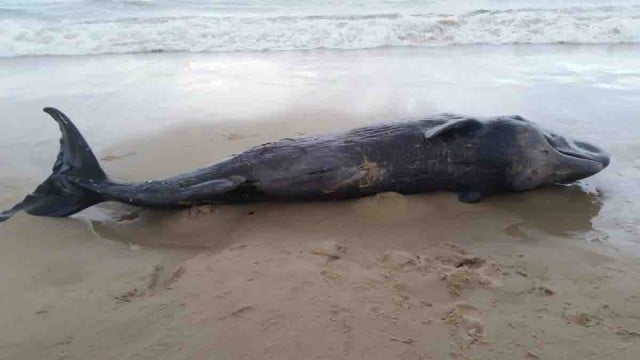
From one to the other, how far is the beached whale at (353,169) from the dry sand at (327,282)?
14 centimetres

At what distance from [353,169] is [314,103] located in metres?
3.62

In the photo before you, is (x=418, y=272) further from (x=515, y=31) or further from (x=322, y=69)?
(x=515, y=31)

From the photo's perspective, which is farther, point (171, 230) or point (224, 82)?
point (224, 82)

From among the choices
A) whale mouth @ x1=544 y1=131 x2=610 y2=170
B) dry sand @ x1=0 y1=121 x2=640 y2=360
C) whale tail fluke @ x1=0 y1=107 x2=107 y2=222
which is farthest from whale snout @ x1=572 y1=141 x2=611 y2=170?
whale tail fluke @ x1=0 y1=107 x2=107 y2=222

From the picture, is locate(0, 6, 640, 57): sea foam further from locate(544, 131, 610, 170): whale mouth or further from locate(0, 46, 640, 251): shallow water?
locate(544, 131, 610, 170): whale mouth

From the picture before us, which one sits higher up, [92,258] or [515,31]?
[515,31]

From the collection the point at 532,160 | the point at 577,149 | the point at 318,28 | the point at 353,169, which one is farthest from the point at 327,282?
the point at 318,28

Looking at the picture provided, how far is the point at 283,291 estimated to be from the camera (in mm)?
3611

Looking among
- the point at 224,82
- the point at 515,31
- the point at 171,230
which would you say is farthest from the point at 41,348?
the point at 515,31

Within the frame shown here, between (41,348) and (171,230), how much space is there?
5.48 ft

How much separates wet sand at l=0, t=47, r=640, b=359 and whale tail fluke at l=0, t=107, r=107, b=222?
0.39 ft

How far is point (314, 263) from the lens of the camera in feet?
13.2

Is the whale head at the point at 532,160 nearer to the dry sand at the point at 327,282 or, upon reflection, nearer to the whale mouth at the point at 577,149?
the whale mouth at the point at 577,149

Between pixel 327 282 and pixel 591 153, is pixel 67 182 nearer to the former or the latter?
pixel 327 282
